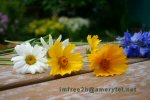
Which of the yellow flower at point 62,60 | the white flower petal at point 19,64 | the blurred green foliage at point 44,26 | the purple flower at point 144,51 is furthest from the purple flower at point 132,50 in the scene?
the blurred green foliage at point 44,26

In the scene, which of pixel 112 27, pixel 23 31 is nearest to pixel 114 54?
pixel 23 31

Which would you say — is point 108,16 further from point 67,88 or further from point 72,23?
point 67,88

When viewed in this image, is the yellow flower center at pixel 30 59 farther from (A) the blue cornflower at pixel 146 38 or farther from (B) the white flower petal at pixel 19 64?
(A) the blue cornflower at pixel 146 38

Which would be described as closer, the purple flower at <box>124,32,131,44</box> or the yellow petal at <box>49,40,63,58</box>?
the yellow petal at <box>49,40,63,58</box>

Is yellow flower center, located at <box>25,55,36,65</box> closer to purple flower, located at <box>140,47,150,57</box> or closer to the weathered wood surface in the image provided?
the weathered wood surface

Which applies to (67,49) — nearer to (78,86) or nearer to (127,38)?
(78,86)

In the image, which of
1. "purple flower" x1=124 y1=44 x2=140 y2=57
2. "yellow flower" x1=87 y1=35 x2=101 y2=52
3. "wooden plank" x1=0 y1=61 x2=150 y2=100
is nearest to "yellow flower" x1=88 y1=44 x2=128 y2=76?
"wooden plank" x1=0 y1=61 x2=150 y2=100
